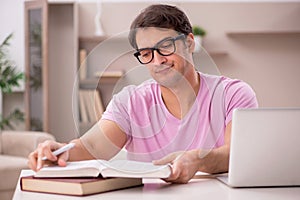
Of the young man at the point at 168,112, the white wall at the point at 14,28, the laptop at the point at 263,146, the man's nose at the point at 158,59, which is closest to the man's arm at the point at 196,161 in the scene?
the young man at the point at 168,112

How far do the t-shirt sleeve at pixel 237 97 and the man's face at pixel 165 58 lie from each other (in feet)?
0.72

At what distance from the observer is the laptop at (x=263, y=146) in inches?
55.0

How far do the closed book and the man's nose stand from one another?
28cm

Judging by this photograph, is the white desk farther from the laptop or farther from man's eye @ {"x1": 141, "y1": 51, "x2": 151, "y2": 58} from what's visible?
man's eye @ {"x1": 141, "y1": 51, "x2": 151, "y2": 58}

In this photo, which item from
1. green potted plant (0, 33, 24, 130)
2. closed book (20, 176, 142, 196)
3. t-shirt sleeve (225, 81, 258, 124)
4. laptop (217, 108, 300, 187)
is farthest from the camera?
green potted plant (0, 33, 24, 130)

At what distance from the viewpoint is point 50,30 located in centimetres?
512

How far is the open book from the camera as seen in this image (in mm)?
1349

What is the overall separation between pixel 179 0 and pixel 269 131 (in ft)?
12.2

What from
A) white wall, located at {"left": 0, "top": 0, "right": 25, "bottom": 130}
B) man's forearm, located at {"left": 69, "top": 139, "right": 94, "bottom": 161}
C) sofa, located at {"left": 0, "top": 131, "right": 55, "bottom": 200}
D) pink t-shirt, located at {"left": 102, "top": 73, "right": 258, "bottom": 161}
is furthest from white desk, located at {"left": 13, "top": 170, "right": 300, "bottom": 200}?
white wall, located at {"left": 0, "top": 0, "right": 25, "bottom": 130}

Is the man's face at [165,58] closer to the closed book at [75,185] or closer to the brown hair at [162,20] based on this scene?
the brown hair at [162,20]

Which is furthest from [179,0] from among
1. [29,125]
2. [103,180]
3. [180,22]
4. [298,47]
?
[103,180]

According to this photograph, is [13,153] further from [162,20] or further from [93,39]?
[162,20]

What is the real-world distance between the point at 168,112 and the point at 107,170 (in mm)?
363

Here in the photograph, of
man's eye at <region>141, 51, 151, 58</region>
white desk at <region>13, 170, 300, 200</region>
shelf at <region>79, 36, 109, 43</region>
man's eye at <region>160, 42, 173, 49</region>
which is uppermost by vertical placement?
shelf at <region>79, 36, 109, 43</region>
